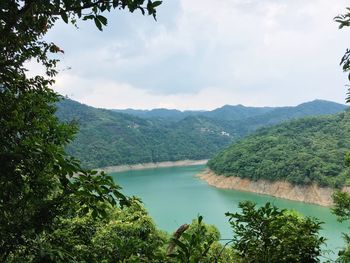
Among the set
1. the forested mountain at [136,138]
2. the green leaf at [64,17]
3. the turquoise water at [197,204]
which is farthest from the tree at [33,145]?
the forested mountain at [136,138]

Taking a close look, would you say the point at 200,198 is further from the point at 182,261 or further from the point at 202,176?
the point at 182,261

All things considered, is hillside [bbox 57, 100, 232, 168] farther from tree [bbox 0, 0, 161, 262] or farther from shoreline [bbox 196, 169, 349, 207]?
tree [bbox 0, 0, 161, 262]

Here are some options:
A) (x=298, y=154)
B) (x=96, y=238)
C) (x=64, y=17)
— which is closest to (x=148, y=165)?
(x=298, y=154)

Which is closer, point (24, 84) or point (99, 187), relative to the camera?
point (99, 187)

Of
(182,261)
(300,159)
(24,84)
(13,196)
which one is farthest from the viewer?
(300,159)

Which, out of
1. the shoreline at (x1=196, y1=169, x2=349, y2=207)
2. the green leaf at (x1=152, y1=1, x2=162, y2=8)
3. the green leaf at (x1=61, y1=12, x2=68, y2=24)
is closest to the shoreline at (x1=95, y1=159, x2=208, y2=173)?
the shoreline at (x1=196, y1=169, x2=349, y2=207)

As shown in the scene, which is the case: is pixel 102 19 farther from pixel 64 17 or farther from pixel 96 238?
pixel 96 238

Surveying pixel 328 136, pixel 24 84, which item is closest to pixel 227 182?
pixel 328 136
